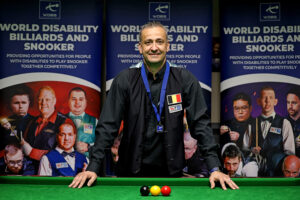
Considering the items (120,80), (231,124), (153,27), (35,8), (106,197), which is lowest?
(106,197)

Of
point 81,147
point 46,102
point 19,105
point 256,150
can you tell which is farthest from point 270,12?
point 19,105

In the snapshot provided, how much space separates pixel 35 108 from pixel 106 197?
263 cm

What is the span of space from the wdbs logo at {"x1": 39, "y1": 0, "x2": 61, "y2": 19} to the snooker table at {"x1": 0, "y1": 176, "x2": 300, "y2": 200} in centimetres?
252

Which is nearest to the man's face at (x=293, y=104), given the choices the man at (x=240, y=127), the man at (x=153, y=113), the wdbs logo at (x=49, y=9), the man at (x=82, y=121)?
the man at (x=240, y=127)

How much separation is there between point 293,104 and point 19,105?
3083 millimetres

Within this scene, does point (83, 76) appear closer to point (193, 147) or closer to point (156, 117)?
point (193, 147)

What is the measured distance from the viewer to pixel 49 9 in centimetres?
411

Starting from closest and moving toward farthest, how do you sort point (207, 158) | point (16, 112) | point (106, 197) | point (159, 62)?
1. point (106, 197)
2. point (207, 158)
3. point (159, 62)
4. point (16, 112)

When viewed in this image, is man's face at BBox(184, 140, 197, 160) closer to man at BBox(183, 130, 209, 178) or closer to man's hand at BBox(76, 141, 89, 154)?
man at BBox(183, 130, 209, 178)

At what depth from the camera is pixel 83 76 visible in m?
4.12

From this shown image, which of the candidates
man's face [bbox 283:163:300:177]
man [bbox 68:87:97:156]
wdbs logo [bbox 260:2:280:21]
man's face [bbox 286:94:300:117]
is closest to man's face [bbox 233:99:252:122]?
man's face [bbox 286:94:300:117]

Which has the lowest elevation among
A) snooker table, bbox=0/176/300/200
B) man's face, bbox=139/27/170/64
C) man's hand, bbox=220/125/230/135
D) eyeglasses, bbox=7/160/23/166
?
eyeglasses, bbox=7/160/23/166

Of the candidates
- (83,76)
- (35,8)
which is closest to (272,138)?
(83,76)

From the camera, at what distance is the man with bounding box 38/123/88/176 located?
13.2ft
